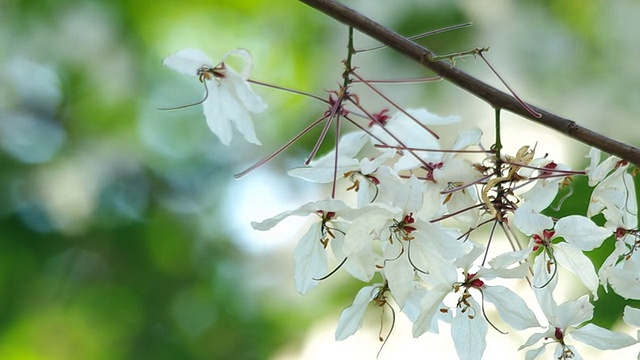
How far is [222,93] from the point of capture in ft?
1.58

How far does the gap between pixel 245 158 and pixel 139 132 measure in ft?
0.66

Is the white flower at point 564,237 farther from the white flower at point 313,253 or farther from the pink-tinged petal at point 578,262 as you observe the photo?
the white flower at point 313,253

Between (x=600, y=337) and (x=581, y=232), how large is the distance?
0.07 m

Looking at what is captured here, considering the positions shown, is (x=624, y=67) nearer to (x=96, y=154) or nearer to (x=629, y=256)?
(x=96, y=154)

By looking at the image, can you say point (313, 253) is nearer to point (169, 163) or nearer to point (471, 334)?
point (471, 334)

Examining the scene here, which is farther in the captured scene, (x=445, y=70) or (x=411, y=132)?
(x=411, y=132)

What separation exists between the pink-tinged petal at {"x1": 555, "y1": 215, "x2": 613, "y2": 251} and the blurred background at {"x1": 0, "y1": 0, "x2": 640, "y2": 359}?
98 centimetres

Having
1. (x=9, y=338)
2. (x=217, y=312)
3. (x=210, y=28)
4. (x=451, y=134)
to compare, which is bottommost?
(x=9, y=338)

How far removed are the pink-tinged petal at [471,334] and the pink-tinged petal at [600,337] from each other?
5 cm

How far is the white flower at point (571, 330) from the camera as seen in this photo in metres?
0.42

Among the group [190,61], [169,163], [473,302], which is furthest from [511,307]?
[169,163]

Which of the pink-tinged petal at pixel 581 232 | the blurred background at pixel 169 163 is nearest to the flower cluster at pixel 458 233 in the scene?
the pink-tinged petal at pixel 581 232

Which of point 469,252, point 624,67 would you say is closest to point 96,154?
point 624,67

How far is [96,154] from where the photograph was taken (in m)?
1.43
